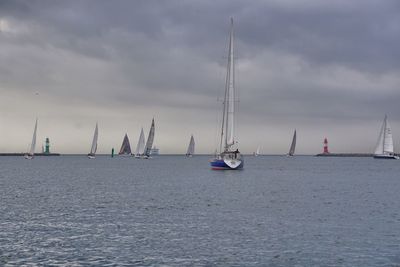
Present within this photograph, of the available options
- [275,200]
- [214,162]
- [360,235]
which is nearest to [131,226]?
[360,235]

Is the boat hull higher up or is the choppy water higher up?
the boat hull

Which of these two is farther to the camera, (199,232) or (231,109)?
(231,109)

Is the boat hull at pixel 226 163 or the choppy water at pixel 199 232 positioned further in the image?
the boat hull at pixel 226 163

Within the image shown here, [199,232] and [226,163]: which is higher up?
[226,163]

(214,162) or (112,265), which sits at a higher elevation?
(214,162)

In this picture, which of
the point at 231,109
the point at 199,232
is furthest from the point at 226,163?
the point at 199,232

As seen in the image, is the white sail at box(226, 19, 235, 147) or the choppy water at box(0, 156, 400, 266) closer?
the choppy water at box(0, 156, 400, 266)

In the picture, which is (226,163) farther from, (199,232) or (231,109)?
(199,232)

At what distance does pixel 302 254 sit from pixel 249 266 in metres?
4.63

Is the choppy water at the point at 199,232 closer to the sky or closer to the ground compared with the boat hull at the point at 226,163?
closer to the ground

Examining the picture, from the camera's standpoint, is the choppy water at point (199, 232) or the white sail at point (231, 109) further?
the white sail at point (231, 109)

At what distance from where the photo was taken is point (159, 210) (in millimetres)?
51125

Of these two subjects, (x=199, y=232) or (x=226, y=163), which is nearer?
(x=199, y=232)

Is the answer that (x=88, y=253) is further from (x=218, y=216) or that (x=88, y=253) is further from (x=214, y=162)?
(x=214, y=162)
